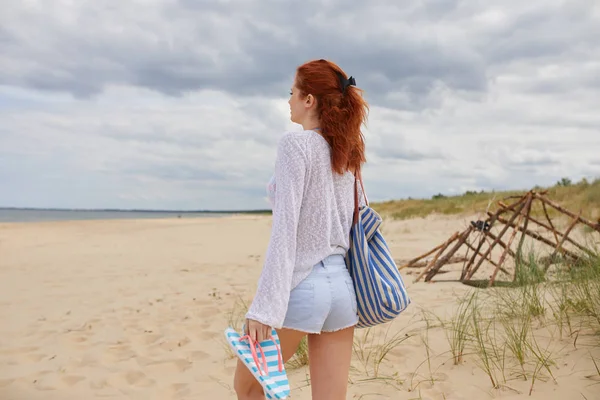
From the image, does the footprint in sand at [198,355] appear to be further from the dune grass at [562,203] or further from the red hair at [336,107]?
the dune grass at [562,203]

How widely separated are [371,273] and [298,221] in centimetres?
34

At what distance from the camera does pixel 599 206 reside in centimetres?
1455

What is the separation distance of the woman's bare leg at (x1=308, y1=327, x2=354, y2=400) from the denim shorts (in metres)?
0.06

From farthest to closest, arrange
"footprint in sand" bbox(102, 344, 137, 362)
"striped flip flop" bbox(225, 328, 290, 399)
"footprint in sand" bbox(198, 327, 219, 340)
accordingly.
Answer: "footprint in sand" bbox(198, 327, 219, 340), "footprint in sand" bbox(102, 344, 137, 362), "striped flip flop" bbox(225, 328, 290, 399)

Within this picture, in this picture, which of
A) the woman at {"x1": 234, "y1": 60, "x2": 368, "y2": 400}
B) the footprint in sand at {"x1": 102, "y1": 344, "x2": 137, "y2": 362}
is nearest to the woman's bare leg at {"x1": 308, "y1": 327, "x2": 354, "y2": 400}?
the woman at {"x1": 234, "y1": 60, "x2": 368, "y2": 400}

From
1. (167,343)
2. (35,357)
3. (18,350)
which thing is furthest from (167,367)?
(18,350)

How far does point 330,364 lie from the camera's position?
2139mm

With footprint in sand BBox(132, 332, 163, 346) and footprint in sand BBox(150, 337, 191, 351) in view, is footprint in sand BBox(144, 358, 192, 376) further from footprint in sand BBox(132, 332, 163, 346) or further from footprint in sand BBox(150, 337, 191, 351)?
footprint in sand BBox(132, 332, 163, 346)

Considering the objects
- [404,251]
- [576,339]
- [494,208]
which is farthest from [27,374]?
[494,208]

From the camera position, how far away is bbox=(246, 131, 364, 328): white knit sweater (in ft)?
6.51

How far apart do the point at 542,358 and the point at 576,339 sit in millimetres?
643

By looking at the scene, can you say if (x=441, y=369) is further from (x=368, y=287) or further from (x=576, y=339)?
(x=368, y=287)

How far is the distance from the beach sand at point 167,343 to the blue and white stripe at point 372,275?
1689mm

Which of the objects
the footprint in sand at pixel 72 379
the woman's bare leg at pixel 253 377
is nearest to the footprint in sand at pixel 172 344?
the footprint in sand at pixel 72 379
